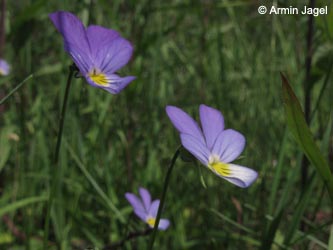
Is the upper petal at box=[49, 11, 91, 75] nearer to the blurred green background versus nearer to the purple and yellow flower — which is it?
the blurred green background

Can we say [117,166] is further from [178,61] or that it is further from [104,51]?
[104,51]

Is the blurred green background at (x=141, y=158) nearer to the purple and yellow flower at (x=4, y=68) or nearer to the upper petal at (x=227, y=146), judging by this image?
the purple and yellow flower at (x=4, y=68)

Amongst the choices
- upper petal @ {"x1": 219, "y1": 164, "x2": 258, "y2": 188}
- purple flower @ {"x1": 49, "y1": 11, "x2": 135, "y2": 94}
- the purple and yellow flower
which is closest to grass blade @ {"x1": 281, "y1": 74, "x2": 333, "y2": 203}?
upper petal @ {"x1": 219, "y1": 164, "x2": 258, "y2": 188}

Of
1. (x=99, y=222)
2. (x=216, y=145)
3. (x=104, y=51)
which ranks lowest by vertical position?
(x=99, y=222)

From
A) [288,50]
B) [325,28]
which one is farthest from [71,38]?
[288,50]

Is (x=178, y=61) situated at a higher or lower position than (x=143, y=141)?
higher

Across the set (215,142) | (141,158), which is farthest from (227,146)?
(141,158)

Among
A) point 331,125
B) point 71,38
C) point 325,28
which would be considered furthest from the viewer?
point 325,28
